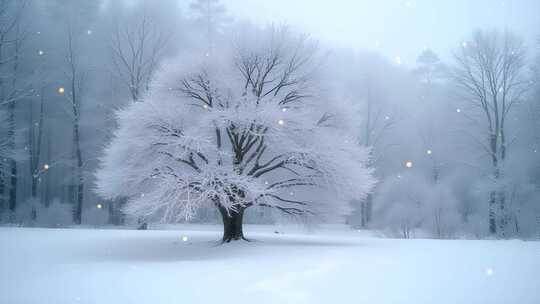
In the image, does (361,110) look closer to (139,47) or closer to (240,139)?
(139,47)

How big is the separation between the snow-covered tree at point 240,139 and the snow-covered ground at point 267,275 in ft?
6.45

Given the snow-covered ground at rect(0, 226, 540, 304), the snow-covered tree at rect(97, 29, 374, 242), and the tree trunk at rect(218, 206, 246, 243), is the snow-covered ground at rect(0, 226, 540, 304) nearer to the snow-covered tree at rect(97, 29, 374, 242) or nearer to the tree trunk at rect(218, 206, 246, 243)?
the tree trunk at rect(218, 206, 246, 243)

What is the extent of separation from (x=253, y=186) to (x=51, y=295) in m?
5.81

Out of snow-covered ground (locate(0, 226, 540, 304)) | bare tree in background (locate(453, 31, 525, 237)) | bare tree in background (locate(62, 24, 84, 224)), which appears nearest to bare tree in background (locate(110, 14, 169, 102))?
bare tree in background (locate(62, 24, 84, 224))

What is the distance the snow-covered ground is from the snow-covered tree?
1967mm

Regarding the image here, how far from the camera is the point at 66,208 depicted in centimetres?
2378

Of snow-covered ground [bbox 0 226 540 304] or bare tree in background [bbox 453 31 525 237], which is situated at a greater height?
bare tree in background [bbox 453 31 525 237]

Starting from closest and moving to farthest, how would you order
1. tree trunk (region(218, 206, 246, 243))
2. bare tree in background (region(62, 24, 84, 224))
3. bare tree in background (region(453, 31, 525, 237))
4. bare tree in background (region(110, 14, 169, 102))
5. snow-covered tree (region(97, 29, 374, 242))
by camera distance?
snow-covered tree (region(97, 29, 374, 242))
tree trunk (region(218, 206, 246, 243))
bare tree in background (region(453, 31, 525, 237))
bare tree in background (region(62, 24, 84, 224))
bare tree in background (region(110, 14, 169, 102))

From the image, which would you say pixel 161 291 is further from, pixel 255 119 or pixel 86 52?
pixel 86 52

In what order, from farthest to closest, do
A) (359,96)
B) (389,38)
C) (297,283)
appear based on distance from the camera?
(389,38) → (359,96) → (297,283)

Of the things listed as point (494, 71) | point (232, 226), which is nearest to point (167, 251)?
point (232, 226)

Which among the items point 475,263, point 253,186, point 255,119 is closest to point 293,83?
point 255,119

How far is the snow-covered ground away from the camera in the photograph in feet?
18.1

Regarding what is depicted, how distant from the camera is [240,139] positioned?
1323cm
